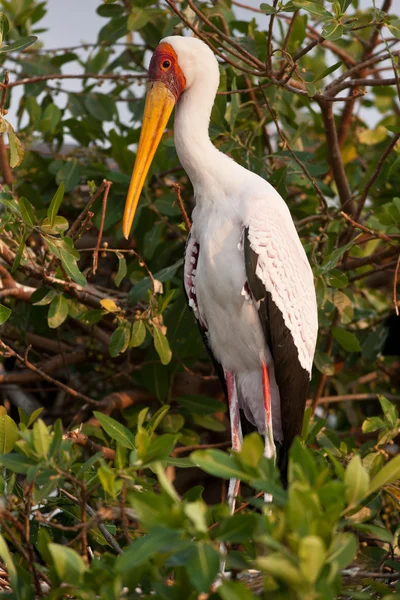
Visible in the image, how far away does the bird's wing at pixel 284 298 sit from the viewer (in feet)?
12.0

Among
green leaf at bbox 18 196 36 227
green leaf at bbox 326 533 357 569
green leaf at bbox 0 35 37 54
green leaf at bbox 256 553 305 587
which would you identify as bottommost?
green leaf at bbox 326 533 357 569

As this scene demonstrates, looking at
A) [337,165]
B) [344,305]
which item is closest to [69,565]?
[344,305]

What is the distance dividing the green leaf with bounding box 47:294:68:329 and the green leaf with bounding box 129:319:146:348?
1.10 feet

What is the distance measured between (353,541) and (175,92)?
2367mm

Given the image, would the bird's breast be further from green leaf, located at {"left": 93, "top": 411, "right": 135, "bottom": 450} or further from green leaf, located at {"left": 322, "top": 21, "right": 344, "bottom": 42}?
green leaf, located at {"left": 93, "top": 411, "right": 135, "bottom": 450}

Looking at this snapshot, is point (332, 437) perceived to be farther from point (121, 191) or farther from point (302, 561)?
point (302, 561)

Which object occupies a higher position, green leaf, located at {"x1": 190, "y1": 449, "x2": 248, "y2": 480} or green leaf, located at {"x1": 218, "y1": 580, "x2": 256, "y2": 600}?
green leaf, located at {"x1": 190, "y1": 449, "x2": 248, "y2": 480}

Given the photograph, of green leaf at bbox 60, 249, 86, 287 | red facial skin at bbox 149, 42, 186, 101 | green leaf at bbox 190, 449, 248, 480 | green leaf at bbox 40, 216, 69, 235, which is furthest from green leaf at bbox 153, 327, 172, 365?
green leaf at bbox 190, 449, 248, 480

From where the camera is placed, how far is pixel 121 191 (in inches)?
191

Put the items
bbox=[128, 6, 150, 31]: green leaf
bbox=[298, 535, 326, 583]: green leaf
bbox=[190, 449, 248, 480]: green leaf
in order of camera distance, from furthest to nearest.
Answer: bbox=[128, 6, 150, 31]: green leaf < bbox=[190, 449, 248, 480]: green leaf < bbox=[298, 535, 326, 583]: green leaf

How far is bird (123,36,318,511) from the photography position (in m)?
3.71

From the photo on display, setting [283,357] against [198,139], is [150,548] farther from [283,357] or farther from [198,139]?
[198,139]

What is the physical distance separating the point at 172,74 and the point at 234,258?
2.79 feet

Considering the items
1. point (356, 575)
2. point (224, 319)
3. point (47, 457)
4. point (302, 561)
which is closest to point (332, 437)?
point (224, 319)
